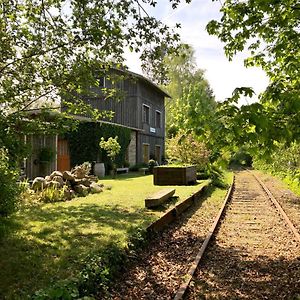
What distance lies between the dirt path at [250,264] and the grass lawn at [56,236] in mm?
1607

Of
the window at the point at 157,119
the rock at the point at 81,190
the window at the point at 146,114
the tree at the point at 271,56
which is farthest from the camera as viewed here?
the window at the point at 157,119

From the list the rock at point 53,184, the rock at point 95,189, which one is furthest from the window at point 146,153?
the rock at point 53,184

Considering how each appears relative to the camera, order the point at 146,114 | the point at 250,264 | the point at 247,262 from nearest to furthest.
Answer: the point at 250,264, the point at 247,262, the point at 146,114

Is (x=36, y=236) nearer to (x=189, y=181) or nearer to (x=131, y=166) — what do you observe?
(x=189, y=181)

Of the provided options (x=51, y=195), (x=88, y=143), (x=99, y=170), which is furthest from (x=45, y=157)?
(x=88, y=143)

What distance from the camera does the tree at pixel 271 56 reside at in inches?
172

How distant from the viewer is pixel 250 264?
6453 mm

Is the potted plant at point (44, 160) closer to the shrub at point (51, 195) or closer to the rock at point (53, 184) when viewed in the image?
the rock at point (53, 184)

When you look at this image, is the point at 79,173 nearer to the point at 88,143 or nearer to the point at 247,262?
the point at 88,143

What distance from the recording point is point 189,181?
18.1 m

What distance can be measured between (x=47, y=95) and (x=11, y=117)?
2.01m

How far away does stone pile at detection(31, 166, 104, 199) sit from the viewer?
41.0ft

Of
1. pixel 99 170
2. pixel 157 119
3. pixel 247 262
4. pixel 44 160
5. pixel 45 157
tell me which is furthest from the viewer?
pixel 157 119

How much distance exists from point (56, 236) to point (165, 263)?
2019 mm
